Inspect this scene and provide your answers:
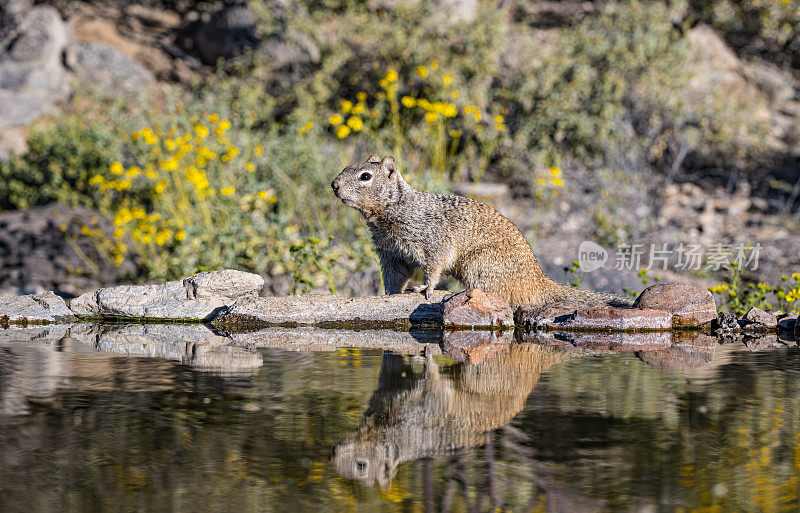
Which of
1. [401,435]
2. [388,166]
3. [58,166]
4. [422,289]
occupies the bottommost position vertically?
[401,435]

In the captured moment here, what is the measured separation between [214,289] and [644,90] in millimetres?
9061

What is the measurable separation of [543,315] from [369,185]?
5.59 ft

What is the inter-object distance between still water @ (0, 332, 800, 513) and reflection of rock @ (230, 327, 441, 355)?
0.52 meters

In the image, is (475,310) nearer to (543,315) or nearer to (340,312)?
(543,315)

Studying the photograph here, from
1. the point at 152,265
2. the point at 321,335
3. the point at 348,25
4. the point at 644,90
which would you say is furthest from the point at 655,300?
the point at 348,25

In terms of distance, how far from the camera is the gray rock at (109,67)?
1694 cm

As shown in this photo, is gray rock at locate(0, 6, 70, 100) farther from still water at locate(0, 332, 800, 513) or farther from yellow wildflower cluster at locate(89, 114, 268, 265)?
still water at locate(0, 332, 800, 513)

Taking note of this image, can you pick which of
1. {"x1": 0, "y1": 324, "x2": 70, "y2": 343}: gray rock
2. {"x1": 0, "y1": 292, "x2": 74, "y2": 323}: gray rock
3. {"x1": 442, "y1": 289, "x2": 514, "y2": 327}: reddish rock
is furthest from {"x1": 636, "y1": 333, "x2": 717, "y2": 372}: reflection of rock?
{"x1": 0, "y1": 292, "x2": 74, "y2": 323}: gray rock

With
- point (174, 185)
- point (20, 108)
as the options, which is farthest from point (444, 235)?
point (20, 108)

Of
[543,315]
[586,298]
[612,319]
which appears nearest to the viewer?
[612,319]

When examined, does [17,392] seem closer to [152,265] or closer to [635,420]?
[635,420]

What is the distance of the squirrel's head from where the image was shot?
7031 mm

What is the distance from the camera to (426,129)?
12.5 metres

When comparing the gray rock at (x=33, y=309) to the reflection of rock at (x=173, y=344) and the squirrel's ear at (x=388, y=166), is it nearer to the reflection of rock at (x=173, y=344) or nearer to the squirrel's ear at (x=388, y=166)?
the reflection of rock at (x=173, y=344)
